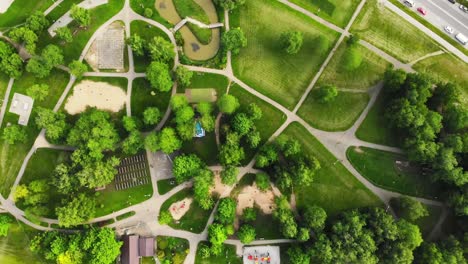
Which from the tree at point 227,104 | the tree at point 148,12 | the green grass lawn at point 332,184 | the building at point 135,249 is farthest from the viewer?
the green grass lawn at point 332,184

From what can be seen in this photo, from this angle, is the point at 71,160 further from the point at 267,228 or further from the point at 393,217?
the point at 393,217

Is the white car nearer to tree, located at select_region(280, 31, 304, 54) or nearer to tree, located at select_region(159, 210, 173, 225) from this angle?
tree, located at select_region(280, 31, 304, 54)

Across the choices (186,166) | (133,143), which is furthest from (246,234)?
(133,143)

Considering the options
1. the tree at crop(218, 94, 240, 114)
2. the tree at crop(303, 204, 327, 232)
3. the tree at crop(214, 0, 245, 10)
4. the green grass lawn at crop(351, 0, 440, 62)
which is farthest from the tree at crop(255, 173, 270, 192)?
the green grass lawn at crop(351, 0, 440, 62)

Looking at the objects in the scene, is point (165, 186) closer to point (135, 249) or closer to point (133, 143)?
point (133, 143)

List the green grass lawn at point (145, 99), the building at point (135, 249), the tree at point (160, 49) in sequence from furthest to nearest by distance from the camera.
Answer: the green grass lawn at point (145, 99) → the building at point (135, 249) → the tree at point (160, 49)

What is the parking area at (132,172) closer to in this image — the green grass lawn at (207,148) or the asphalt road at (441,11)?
the green grass lawn at (207,148)

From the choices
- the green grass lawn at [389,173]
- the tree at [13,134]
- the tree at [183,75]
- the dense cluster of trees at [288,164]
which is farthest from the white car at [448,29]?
the tree at [13,134]
